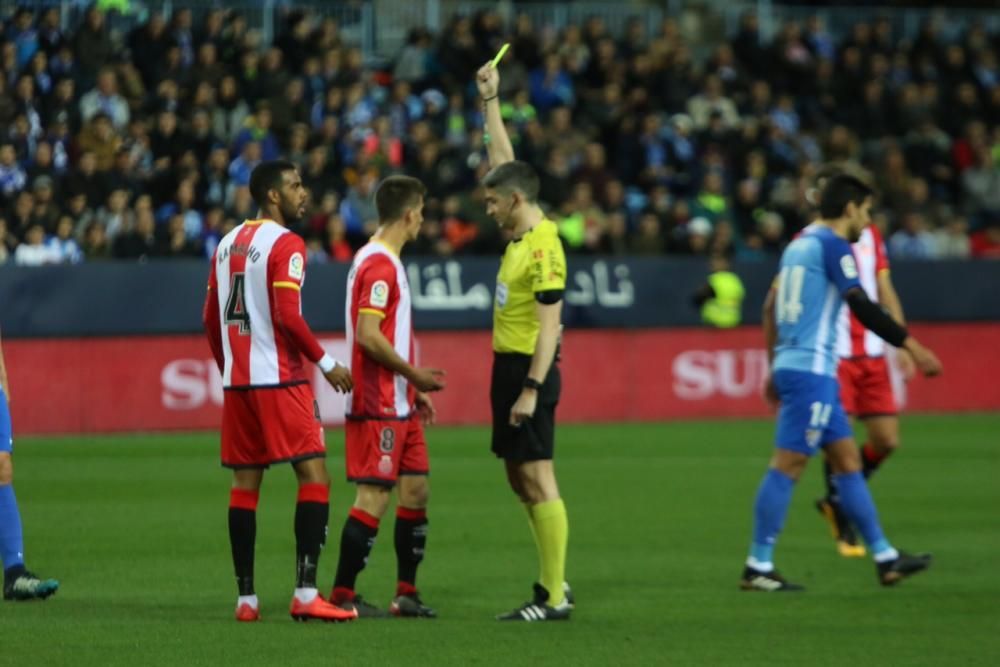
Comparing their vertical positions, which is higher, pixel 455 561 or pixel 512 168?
pixel 512 168

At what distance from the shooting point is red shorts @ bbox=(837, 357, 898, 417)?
37.4 feet

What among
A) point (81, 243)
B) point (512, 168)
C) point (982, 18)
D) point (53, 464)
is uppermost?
point (982, 18)

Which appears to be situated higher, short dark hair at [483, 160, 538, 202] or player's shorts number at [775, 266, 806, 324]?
short dark hair at [483, 160, 538, 202]

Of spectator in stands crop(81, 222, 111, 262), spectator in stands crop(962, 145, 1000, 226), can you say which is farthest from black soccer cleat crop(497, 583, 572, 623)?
spectator in stands crop(962, 145, 1000, 226)

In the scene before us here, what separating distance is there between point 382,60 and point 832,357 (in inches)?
708

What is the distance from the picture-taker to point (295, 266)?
845 cm

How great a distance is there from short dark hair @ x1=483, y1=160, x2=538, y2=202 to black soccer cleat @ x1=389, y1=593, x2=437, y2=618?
206 cm

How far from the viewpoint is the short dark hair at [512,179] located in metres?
8.76

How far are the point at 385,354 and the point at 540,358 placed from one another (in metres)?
0.74

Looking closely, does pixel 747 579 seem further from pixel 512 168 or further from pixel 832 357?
pixel 512 168

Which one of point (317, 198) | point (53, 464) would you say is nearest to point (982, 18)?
point (317, 198)

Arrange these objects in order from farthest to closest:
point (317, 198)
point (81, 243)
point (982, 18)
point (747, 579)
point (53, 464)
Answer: point (982, 18) → point (317, 198) → point (81, 243) → point (53, 464) → point (747, 579)

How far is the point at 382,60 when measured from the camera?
27.1 meters

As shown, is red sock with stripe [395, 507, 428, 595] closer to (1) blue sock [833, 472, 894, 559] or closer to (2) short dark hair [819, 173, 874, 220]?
(1) blue sock [833, 472, 894, 559]
